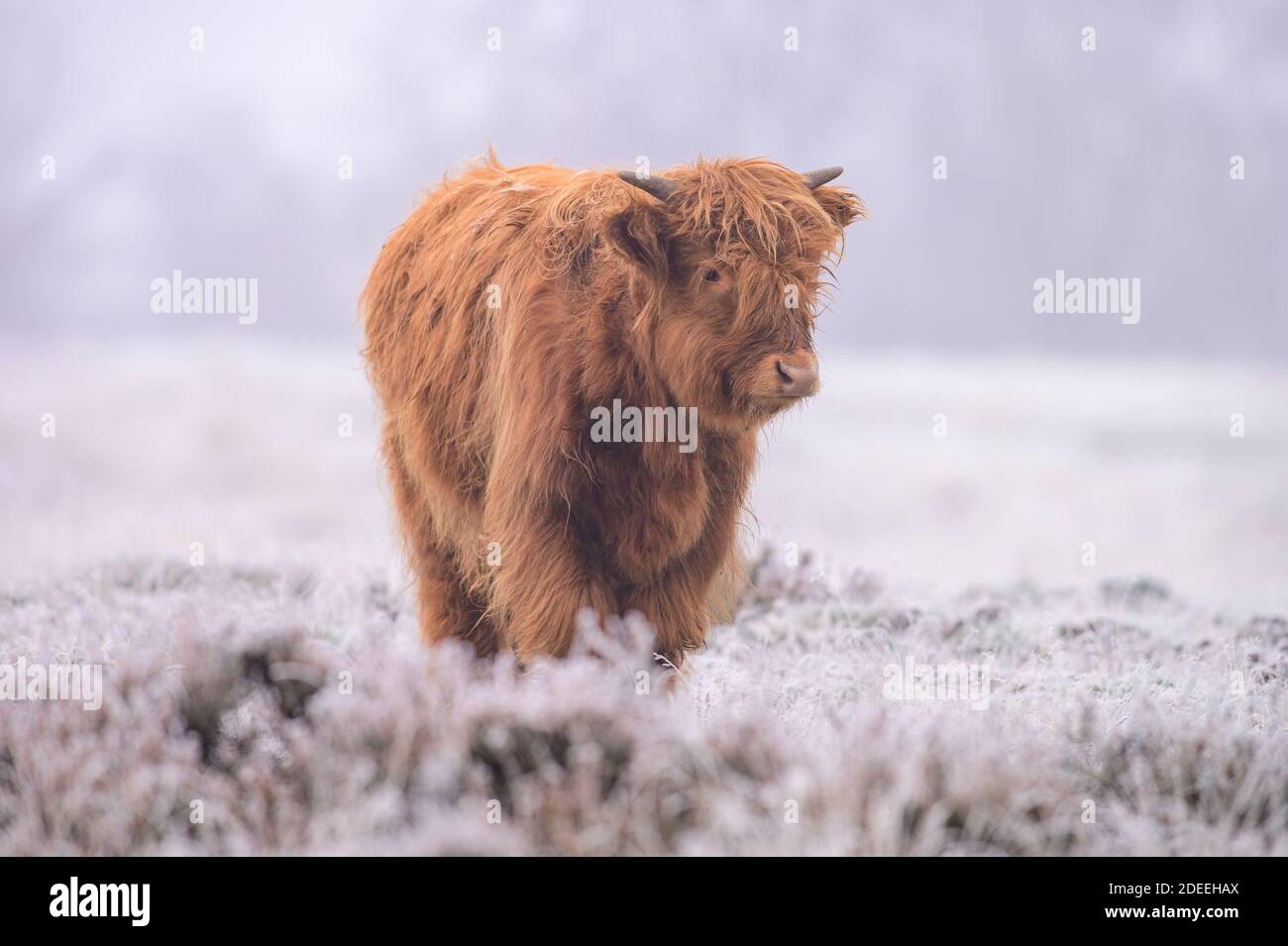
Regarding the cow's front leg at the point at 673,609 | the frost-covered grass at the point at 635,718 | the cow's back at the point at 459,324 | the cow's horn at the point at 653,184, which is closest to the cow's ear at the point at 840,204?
the cow's horn at the point at 653,184

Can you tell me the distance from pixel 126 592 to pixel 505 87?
45.0 meters

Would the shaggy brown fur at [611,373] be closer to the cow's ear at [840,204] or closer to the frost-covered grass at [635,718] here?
the cow's ear at [840,204]

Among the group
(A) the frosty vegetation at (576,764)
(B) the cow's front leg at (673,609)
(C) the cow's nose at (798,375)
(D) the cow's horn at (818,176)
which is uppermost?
(D) the cow's horn at (818,176)

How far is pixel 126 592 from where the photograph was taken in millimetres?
7312

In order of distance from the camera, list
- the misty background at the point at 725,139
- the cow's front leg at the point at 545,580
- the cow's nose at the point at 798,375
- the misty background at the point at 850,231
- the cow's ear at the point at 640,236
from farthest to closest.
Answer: the misty background at the point at 725,139 < the misty background at the point at 850,231 < the cow's front leg at the point at 545,580 < the cow's ear at the point at 640,236 < the cow's nose at the point at 798,375

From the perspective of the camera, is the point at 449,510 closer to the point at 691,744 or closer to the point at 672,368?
the point at 672,368

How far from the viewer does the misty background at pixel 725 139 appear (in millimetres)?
39062

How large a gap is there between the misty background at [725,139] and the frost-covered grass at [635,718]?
93.9ft

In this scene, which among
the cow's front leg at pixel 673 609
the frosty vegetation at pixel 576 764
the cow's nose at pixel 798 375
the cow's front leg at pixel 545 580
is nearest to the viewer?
the frosty vegetation at pixel 576 764

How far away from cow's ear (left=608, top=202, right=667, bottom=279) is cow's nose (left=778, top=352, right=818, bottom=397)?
59 centimetres

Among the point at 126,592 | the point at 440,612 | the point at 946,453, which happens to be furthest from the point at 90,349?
the point at 440,612

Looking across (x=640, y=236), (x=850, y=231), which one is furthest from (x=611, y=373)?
(x=850, y=231)

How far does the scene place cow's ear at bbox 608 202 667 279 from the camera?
15.2 ft

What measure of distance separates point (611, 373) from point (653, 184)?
69 centimetres
